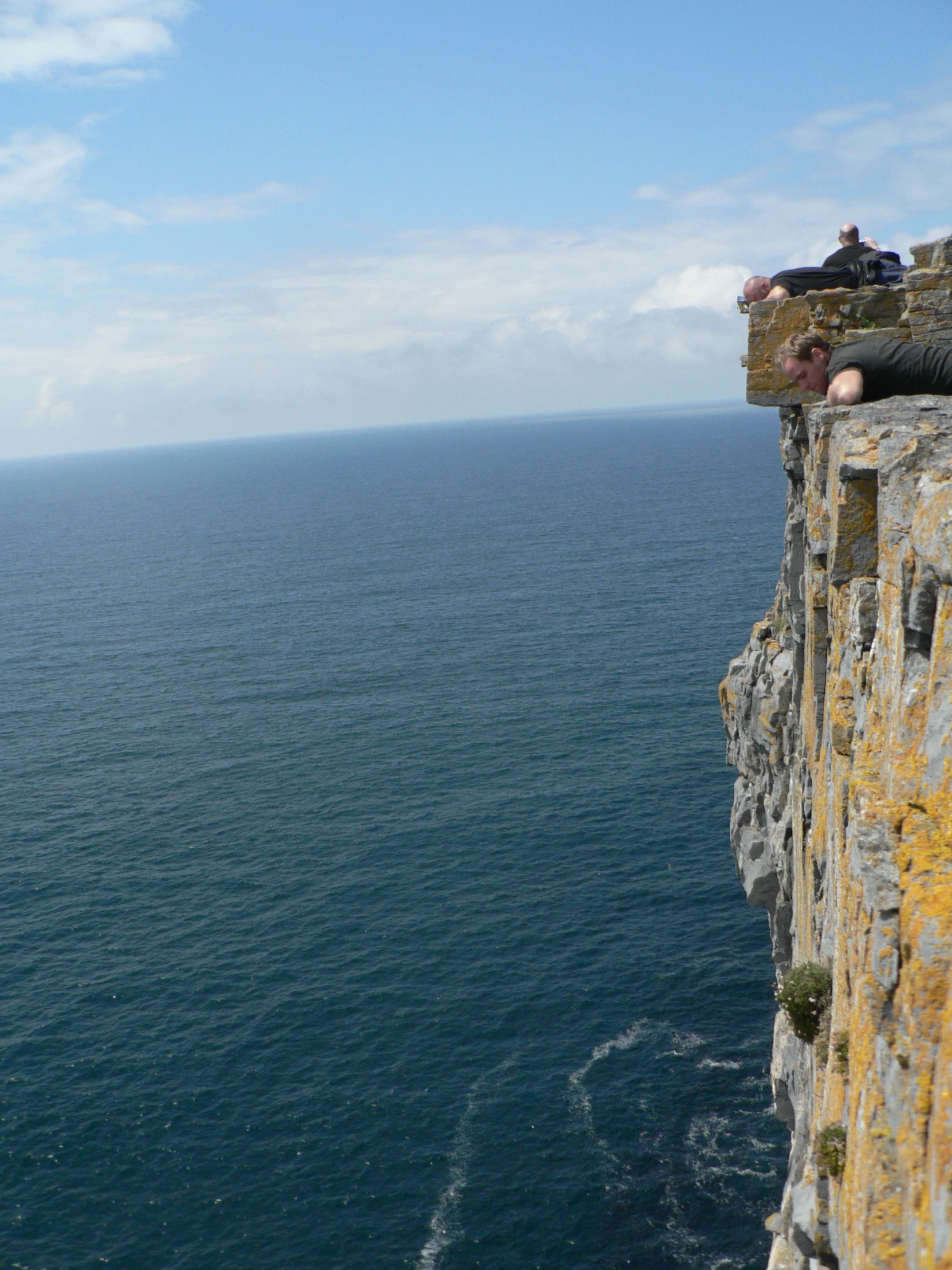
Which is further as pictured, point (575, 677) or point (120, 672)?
point (120, 672)

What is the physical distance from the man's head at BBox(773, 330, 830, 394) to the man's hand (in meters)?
0.58

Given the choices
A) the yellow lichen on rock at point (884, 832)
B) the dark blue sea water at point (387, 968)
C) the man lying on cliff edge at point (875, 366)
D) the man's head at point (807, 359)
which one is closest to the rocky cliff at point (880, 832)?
the yellow lichen on rock at point (884, 832)

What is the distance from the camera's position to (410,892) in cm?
6844

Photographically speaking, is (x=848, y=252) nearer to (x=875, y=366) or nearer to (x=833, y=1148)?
(x=875, y=366)

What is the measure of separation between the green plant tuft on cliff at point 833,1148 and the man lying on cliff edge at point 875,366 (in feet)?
29.1

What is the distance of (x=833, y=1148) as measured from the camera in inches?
411

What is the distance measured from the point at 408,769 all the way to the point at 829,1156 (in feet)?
249

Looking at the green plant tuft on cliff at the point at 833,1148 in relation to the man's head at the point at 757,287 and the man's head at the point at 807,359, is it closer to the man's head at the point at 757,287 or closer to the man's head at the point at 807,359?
the man's head at the point at 807,359

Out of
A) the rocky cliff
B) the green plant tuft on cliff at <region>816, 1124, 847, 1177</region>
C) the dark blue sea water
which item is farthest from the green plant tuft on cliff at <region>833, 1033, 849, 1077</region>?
the dark blue sea water

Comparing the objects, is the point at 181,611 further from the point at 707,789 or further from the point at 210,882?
A: the point at 707,789

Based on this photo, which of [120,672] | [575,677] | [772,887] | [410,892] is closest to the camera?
[772,887]

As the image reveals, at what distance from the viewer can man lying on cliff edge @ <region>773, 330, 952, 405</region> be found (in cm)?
1320

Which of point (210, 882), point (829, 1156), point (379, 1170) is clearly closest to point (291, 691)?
point (210, 882)

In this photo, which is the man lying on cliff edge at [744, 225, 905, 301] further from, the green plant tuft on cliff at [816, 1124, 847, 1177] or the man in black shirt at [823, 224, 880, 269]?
the green plant tuft on cliff at [816, 1124, 847, 1177]
